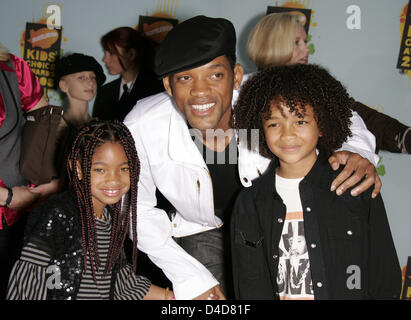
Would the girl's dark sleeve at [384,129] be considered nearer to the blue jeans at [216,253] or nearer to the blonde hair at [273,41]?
the blonde hair at [273,41]

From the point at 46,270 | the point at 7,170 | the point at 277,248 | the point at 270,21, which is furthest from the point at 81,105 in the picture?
the point at 277,248

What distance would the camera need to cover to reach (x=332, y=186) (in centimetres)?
151

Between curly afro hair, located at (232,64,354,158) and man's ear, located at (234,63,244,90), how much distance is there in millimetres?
86

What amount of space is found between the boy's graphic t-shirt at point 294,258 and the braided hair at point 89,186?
60cm

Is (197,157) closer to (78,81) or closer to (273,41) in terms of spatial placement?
(273,41)

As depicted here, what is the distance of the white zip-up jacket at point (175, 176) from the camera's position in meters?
1.78

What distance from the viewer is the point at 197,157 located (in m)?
1.82

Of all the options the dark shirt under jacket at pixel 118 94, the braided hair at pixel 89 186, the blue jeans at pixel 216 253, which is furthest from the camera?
the dark shirt under jacket at pixel 118 94

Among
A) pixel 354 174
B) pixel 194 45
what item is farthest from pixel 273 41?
pixel 354 174

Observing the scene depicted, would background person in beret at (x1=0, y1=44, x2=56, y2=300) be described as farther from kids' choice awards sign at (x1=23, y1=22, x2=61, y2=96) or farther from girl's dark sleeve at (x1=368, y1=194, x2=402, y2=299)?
girl's dark sleeve at (x1=368, y1=194, x2=402, y2=299)

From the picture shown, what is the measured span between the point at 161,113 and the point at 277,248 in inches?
31.6

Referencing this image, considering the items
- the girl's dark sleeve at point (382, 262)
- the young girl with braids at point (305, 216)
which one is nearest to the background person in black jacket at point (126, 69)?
the young girl with braids at point (305, 216)

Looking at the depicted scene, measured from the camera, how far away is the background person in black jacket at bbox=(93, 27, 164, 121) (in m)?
3.03
